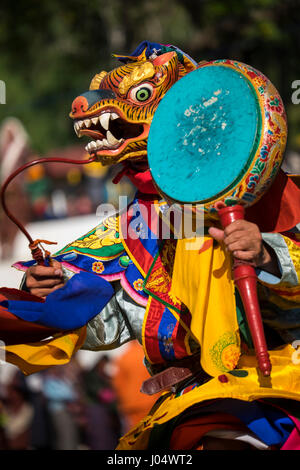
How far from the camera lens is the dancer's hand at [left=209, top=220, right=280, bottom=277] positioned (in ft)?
→ 7.15

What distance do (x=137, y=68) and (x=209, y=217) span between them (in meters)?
0.73

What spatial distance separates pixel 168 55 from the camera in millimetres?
2729

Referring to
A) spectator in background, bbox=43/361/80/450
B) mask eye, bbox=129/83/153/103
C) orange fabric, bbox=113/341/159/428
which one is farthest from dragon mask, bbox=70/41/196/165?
spectator in background, bbox=43/361/80/450

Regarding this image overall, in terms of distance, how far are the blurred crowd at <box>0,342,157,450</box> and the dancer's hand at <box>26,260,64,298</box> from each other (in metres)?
3.03

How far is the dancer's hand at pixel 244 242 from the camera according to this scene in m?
2.18

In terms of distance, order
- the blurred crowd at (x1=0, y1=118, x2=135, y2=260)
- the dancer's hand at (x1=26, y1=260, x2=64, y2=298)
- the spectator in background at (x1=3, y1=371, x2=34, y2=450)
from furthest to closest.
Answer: the blurred crowd at (x1=0, y1=118, x2=135, y2=260) < the spectator in background at (x1=3, y1=371, x2=34, y2=450) < the dancer's hand at (x1=26, y1=260, x2=64, y2=298)

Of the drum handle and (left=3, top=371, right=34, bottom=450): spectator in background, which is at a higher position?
the drum handle

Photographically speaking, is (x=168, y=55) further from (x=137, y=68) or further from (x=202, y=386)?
(x=202, y=386)

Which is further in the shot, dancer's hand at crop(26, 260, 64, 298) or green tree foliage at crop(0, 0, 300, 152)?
green tree foliage at crop(0, 0, 300, 152)

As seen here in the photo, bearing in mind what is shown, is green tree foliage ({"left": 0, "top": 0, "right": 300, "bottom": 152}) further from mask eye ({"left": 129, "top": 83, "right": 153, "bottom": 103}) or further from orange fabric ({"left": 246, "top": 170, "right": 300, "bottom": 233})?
orange fabric ({"left": 246, "top": 170, "right": 300, "bottom": 233})

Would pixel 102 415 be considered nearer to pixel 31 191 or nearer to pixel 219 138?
pixel 219 138

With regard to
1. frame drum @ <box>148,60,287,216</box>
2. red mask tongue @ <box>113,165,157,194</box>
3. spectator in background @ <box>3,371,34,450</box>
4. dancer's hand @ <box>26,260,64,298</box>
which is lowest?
spectator in background @ <box>3,371,34,450</box>

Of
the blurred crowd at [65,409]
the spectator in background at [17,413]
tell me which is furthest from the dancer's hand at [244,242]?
the spectator in background at [17,413]

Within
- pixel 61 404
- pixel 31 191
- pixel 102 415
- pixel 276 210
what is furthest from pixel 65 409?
pixel 31 191
